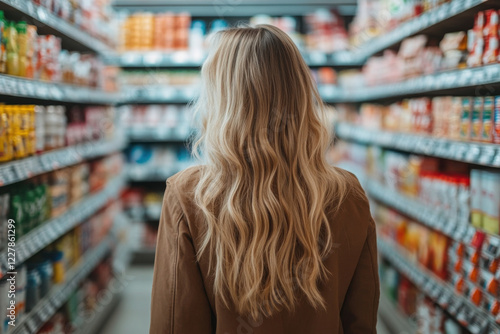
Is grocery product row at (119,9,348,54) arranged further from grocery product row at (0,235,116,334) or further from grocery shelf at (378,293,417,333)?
grocery shelf at (378,293,417,333)

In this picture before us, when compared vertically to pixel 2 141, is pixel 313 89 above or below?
above

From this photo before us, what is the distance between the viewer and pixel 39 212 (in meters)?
2.36

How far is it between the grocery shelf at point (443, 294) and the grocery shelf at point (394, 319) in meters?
0.34

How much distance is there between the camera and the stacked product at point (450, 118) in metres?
2.05

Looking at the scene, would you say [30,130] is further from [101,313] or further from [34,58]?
[101,313]

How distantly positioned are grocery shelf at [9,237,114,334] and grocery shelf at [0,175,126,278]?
24 cm

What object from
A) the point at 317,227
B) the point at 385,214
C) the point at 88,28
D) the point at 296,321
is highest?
the point at 88,28

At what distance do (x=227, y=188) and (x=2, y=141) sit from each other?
1.07 meters

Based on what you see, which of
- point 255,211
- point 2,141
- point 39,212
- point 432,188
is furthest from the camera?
point 432,188

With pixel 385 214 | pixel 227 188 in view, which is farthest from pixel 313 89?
pixel 385 214

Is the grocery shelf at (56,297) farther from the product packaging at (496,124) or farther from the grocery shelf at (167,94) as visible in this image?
the product packaging at (496,124)

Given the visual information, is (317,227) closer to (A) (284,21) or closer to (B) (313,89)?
(B) (313,89)

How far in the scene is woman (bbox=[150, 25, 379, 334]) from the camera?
4.04 ft

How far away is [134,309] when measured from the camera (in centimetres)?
386
